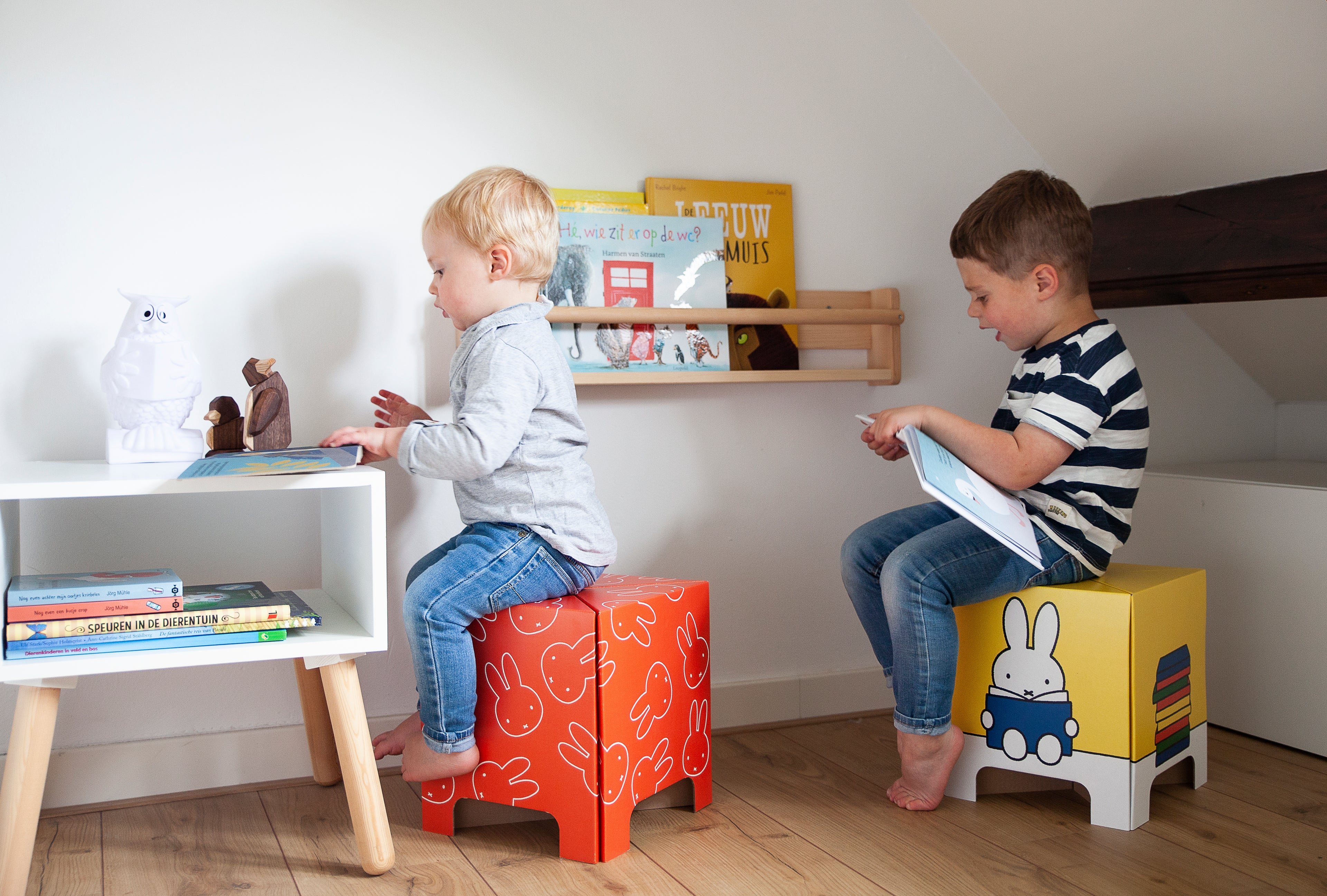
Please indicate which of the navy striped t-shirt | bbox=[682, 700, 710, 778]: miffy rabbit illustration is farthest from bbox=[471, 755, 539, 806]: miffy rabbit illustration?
the navy striped t-shirt

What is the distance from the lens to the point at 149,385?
116 cm

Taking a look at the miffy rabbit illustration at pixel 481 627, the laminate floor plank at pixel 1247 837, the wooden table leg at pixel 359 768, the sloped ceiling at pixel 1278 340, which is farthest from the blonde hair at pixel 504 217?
the sloped ceiling at pixel 1278 340

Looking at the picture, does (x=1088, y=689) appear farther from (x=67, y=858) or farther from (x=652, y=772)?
(x=67, y=858)

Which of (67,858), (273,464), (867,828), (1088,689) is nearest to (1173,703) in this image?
(1088,689)

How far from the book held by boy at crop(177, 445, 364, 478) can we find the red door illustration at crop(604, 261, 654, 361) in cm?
58

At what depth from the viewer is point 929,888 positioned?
3.53ft

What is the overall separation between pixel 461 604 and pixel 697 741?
37 cm

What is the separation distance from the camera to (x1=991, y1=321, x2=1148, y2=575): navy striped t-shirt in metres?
1.26

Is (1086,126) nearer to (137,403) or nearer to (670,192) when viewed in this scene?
(670,192)

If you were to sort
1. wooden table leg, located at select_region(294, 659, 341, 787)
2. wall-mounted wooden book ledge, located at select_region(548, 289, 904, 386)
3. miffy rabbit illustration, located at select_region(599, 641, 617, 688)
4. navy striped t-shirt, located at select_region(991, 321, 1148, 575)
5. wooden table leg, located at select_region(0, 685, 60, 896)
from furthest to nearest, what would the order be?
1. wall-mounted wooden book ledge, located at select_region(548, 289, 904, 386)
2. wooden table leg, located at select_region(294, 659, 341, 787)
3. navy striped t-shirt, located at select_region(991, 321, 1148, 575)
4. miffy rabbit illustration, located at select_region(599, 641, 617, 688)
5. wooden table leg, located at select_region(0, 685, 60, 896)

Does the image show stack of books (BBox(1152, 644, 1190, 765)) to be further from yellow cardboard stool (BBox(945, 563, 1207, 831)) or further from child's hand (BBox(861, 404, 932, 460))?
child's hand (BBox(861, 404, 932, 460))

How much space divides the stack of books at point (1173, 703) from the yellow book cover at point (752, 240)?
0.70m

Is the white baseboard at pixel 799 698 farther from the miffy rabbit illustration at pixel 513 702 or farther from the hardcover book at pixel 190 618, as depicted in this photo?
the hardcover book at pixel 190 618

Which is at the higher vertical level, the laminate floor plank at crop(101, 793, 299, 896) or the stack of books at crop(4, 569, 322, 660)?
the stack of books at crop(4, 569, 322, 660)
